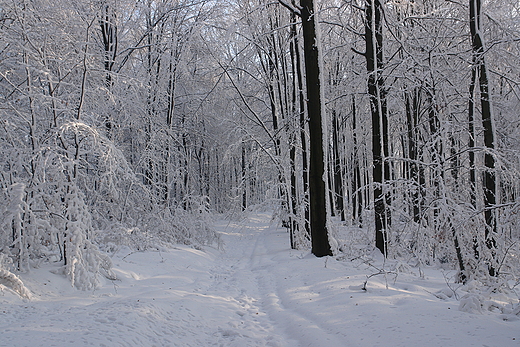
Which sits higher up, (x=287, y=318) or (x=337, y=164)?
(x=337, y=164)

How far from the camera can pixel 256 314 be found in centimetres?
528

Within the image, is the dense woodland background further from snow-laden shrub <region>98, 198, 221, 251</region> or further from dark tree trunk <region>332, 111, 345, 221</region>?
dark tree trunk <region>332, 111, 345, 221</region>

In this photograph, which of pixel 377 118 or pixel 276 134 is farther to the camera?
pixel 276 134

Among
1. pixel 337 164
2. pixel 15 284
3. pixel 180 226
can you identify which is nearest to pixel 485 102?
pixel 15 284

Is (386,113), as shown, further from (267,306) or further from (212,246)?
(212,246)

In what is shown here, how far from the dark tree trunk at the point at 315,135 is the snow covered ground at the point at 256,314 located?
150 cm

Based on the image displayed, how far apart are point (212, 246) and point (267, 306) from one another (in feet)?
29.6

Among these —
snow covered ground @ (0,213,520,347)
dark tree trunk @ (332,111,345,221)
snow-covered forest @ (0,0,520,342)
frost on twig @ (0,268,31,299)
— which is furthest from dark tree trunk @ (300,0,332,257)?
dark tree trunk @ (332,111,345,221)

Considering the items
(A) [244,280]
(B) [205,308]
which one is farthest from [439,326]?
(A) [244,280]

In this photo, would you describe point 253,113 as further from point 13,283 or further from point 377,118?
point 13,283

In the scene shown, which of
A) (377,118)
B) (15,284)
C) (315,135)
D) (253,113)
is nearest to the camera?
(15,284)

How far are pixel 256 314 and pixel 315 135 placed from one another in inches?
209

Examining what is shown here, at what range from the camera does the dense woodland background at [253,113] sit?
5.94m

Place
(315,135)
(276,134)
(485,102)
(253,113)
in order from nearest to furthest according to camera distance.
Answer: (485,102) → (315,135) → (253,113) → (276,134)
